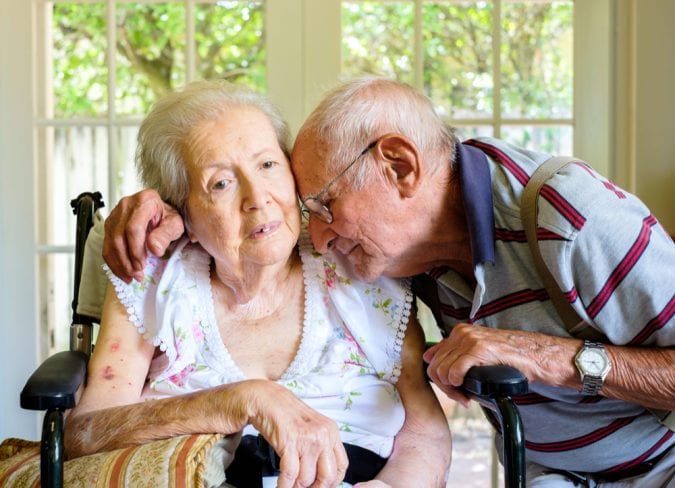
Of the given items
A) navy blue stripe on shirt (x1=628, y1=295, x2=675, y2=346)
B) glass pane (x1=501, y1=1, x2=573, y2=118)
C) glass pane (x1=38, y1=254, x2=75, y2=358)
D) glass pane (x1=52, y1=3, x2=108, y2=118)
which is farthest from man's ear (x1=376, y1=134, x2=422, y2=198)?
glass pane (x1=501, y1=1, x2=573, y2=118)

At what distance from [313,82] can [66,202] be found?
236 centimetres

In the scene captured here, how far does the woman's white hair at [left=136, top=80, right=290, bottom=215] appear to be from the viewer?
5.46ft

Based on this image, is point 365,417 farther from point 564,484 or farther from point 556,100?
point 556,100

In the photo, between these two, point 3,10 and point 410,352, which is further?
point 3,10

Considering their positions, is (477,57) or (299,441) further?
(477,57)

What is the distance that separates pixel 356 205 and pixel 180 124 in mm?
375

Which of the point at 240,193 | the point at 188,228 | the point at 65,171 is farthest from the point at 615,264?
the point at 65,171

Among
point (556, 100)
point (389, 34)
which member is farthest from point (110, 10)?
point (556, 100)

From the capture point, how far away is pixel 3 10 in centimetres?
293

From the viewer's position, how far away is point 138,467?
53.4 inches

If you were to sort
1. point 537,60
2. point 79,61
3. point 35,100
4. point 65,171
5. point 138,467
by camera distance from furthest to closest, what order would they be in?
point 537,60
point 79,61
point 65,171
point 35,100
point 138,467

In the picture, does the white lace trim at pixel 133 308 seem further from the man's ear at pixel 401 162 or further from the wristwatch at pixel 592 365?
the wristwatch at pixel 592 365

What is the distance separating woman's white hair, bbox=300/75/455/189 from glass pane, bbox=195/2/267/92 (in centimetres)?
406

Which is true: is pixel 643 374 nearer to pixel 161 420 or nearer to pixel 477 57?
pixel 161 420
